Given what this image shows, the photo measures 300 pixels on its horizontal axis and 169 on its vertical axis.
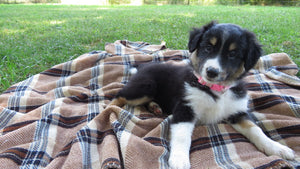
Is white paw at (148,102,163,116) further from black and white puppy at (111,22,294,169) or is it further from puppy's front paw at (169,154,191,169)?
puppy's front paw at (169,154,191,169)

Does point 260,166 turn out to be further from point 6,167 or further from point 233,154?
point 6,167

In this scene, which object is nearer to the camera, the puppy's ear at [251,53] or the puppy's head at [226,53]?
the puppy's head at [226,53]

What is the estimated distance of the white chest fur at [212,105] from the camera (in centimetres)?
258

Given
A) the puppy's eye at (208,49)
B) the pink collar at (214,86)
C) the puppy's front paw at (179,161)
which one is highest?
the puppy's eye at (208,49)

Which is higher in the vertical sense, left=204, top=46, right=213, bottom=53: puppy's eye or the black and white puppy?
left=204, top=46, right=213, bottom=53: puppy's eye

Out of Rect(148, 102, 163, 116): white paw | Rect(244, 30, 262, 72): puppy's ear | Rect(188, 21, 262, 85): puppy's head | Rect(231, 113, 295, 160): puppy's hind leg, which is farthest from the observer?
Rect(148, 102, 163, 116): white paw

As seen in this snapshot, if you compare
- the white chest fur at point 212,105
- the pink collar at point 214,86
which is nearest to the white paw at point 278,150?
the white chest fur at point 212,105

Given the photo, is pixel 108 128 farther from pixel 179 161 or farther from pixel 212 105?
pixel 212 105

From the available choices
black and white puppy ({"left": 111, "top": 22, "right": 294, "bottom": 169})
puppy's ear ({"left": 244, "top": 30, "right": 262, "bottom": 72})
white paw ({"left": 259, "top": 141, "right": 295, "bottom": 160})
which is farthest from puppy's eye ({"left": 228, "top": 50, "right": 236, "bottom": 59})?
white paw ({"left": 259, "top": 141, "right": 295, "bottom": 160})

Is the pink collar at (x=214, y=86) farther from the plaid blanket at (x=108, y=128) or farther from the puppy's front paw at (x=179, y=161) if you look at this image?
the puppy's front paw at (x=179, y=161)

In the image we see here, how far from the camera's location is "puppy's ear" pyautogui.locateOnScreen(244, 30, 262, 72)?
96.1 inches

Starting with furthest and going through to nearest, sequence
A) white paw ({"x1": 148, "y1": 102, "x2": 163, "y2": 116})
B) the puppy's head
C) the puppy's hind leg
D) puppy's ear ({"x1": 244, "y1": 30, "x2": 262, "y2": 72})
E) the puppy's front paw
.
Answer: white paw ({"x1": 148, "y1": 102, "x2": 163, "y2": 116}) < puppy's ear ({"x1": 244, "y1": 30, "x2": 262, "y2": 72}) < the puppy's head < the puppy's hind leg < the puppy's front paw

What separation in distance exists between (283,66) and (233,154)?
251cm

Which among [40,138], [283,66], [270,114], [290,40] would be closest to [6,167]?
[40,138]
